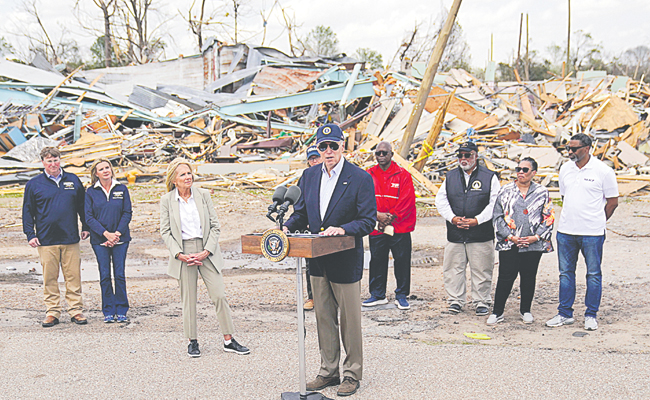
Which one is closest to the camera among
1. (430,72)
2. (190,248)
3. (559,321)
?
(190,248)

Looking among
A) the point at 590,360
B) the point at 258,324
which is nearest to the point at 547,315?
the point at 590,360

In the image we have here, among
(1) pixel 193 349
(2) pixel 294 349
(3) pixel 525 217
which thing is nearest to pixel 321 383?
(2) pixel 294 349

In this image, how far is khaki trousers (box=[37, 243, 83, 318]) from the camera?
21.2 ft

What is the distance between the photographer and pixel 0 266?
395 inches

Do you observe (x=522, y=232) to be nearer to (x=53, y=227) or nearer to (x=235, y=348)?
(x=235, y=348)

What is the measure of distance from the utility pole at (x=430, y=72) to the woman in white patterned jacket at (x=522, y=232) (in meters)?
7.72

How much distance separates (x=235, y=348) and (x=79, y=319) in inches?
86.9

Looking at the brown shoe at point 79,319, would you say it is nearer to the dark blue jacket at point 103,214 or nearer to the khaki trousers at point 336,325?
the dark blue jacket at point 103,214

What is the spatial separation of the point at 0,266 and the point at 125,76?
80.4 feet

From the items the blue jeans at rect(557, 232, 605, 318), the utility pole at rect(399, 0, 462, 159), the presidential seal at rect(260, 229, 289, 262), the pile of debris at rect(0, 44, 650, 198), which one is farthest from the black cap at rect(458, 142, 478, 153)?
the pile of debris at rect(0, 44, 650, 198)

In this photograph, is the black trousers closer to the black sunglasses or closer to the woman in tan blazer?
the woman in tan blazer

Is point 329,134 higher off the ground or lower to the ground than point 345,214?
higher

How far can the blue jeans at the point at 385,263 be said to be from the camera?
23.6 ft

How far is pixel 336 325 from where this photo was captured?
460 centimetres
